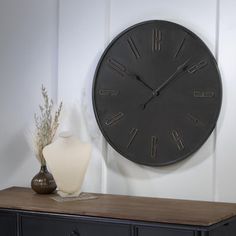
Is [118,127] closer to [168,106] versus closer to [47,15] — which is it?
[168,106]

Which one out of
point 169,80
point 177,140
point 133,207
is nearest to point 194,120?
point 177,140

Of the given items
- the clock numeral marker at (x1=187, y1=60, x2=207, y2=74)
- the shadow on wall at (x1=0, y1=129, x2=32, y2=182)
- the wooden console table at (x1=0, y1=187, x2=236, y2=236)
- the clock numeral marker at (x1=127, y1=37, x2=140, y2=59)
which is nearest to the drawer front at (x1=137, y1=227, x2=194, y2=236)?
the wooden console table at (x1=0, y1=187, x2=236, y2=236)

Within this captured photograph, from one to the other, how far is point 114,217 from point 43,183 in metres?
0.71

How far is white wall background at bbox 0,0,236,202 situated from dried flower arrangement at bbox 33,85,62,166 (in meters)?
0.09

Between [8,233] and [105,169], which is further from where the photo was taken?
[105,169]

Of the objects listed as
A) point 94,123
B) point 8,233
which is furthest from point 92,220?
point 94,123

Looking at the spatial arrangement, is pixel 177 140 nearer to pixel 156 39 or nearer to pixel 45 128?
pixel 156 39

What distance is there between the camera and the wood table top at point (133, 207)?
2684mm

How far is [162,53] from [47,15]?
2.84 ft

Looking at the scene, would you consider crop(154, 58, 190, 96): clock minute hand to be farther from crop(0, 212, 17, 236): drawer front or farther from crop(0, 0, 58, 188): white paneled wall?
crop(0, 212, 17, 236): drawer front

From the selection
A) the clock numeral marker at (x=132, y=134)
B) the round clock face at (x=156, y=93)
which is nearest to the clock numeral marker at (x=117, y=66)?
the round clock face at (x=156, y=93)

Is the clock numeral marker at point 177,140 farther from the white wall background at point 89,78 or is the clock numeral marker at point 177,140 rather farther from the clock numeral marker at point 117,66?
the clock numeral marker at point 117,66

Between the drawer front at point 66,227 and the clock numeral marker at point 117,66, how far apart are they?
955 mm

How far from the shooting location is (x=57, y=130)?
359 cm
